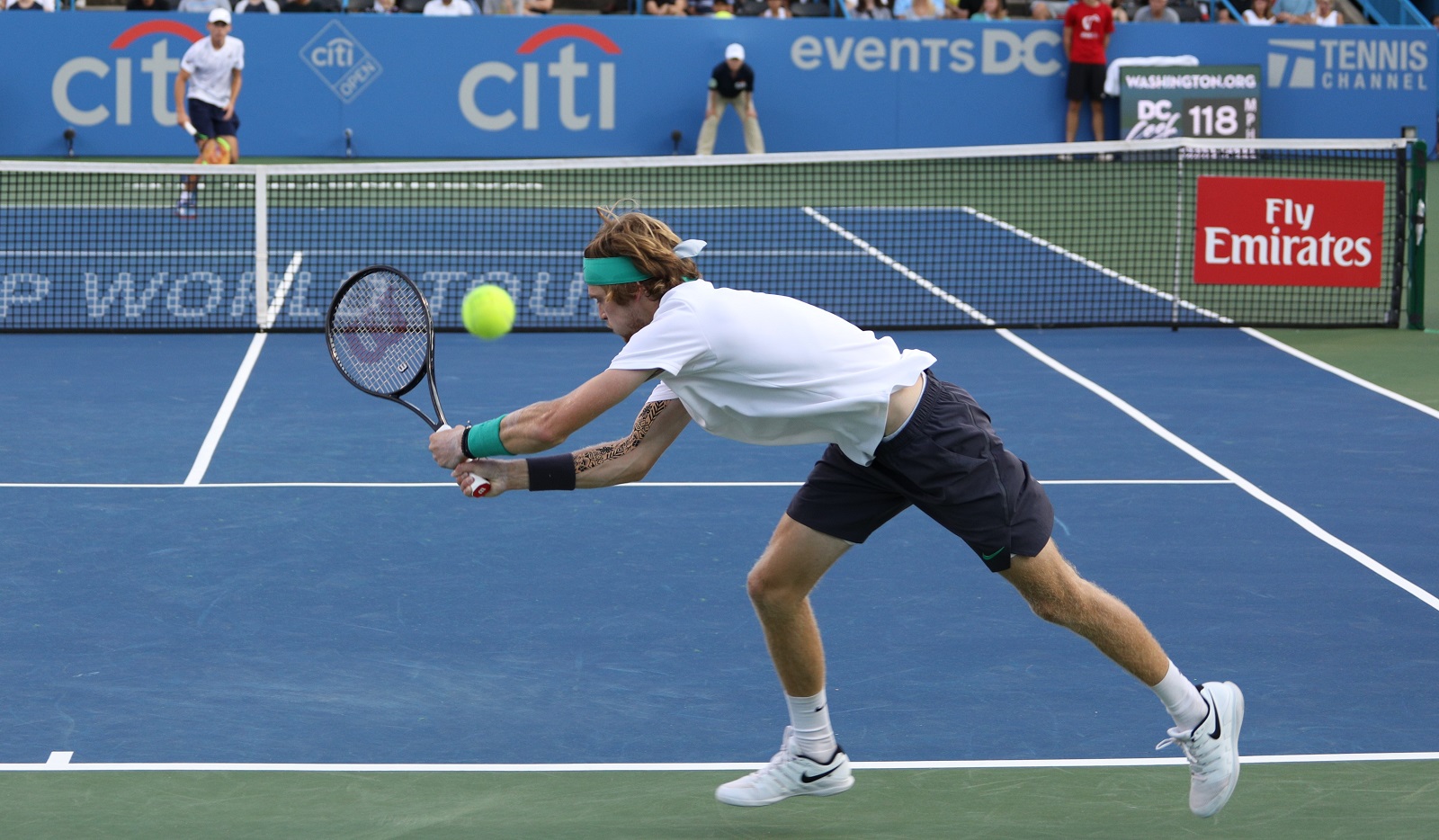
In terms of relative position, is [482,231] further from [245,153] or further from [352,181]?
[245,153]

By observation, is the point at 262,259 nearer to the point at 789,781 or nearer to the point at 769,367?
the point at 789,781

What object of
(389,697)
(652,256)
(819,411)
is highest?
(652,256)

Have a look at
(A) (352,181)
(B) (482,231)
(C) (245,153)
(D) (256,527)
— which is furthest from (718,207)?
(D) (256,527)

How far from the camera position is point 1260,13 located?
25.2 metres

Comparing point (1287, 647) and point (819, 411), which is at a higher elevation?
point (819, 411)

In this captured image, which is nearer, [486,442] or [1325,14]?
[486,442]

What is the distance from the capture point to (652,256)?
423 cm

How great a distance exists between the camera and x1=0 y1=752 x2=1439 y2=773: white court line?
4.91 m

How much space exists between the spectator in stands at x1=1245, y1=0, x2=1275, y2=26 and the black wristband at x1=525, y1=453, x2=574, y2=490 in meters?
22.2

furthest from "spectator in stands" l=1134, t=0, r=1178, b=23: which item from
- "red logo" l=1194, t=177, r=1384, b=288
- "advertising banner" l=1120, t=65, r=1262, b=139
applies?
"red logo" l=1194, t=177, r=1384, b=288

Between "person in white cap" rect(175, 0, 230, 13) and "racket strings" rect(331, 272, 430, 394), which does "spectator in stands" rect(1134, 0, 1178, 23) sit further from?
"racket strings" rect(331, 272, 430, 394)

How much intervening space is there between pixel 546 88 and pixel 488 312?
1855 centimetres

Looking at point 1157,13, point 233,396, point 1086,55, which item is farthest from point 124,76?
point 1157,13

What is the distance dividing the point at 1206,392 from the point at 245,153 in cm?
1534
